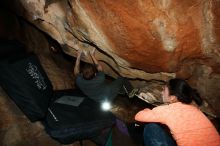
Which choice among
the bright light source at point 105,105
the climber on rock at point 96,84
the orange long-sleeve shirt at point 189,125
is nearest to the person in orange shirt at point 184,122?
the orange long-sleeve shirt at point 189,125

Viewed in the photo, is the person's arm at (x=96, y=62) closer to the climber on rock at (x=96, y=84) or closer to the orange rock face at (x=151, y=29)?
the climber on rock at (x=96, y=84)

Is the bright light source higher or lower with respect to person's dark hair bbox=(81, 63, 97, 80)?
lower

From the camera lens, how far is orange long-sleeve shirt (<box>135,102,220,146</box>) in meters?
3.02

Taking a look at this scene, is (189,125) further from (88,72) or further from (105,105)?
(88,72)

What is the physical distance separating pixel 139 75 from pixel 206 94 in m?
1.15

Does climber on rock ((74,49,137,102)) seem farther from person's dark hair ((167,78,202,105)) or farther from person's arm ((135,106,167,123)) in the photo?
person's arm ((135,106,167,123))

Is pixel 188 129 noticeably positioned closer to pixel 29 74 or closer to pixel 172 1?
pixel 172 1

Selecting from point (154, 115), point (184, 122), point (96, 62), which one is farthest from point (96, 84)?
point (184, 122)

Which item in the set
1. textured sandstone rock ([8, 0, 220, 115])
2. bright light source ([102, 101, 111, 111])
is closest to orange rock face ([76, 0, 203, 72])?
textured sandstone rock ([8, 0, 220, 115])

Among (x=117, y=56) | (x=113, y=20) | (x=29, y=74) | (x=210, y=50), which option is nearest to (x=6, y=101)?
(x=29, y=74)

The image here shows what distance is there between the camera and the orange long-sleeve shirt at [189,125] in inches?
119

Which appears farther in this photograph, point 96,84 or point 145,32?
point 96,84

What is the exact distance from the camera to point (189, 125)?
3.04 m

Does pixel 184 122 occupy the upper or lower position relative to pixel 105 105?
lower
